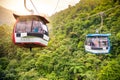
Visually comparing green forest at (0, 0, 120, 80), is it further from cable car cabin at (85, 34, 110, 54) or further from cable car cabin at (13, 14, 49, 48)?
cable car cabin at (13, 14, 49, 48)

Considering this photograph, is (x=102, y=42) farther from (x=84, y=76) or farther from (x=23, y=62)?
(x=23, y=62)

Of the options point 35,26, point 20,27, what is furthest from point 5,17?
point 35,26

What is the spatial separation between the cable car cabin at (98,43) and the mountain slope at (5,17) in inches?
1306

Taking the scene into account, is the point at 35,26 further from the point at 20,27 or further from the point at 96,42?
the point at 96,42

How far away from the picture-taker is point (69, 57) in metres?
20.3

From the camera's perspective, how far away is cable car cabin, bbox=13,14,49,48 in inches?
268

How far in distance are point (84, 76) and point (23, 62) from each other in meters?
5.39

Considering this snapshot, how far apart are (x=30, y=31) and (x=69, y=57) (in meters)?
13.5

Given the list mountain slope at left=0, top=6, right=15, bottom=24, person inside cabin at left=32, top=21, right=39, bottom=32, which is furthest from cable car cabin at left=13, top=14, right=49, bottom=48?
mountain slope at left=0, top=6, right=15, bottom=24

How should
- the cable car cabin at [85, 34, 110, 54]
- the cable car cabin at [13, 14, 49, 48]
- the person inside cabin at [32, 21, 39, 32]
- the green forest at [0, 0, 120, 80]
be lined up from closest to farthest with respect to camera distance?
the cable car cabin at [13, 14, 49, 48], the person inside cabin at [32, 21, 39, 32], the cable car cabin at [85, 34, 110, 54], the green forest at [0, 0, 120, 80]

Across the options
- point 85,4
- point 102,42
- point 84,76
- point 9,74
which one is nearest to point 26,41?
point 102,42

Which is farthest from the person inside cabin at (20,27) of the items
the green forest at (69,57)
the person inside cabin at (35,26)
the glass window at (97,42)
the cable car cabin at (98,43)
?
the green forest at (69,57)

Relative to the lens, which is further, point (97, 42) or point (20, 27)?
point (97, 42)

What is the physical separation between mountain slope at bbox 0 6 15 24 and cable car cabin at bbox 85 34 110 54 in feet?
109
